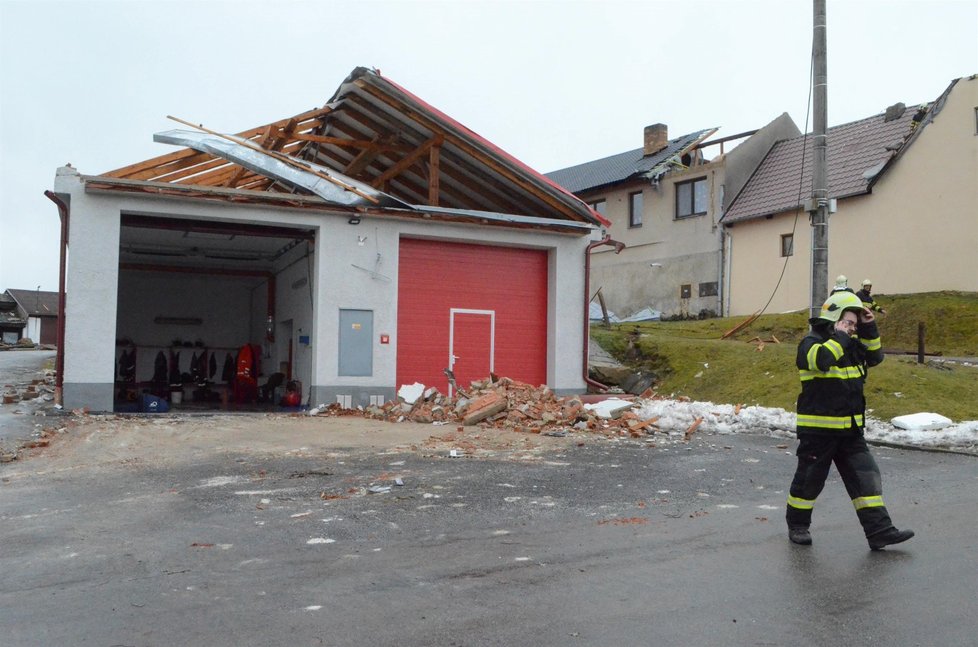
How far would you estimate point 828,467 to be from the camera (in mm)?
6281

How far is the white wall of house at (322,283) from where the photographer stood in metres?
15.0

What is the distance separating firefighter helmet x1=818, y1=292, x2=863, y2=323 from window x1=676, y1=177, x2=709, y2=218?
2702cm

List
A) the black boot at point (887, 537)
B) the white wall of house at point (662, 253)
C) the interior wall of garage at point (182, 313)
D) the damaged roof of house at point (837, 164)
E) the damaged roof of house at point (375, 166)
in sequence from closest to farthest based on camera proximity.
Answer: the black boot at point (887, 537)
the damaged roof of house at point (375, 166)
the interior wall of garage at point (182, 313)
the damaged roof of house at point (837, 164)
the white wall of house at point (662, 253)

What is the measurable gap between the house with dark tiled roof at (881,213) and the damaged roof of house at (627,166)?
3.80m

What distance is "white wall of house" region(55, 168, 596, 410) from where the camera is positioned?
1500 cm

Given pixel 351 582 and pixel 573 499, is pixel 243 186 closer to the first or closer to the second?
pixel 573 499

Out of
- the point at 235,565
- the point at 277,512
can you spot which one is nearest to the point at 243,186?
the point at 277,512

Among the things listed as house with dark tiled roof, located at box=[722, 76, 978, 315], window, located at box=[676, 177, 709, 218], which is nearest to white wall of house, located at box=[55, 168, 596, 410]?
house with dark tiled roof, located at box=[722, 76, 978, 315]

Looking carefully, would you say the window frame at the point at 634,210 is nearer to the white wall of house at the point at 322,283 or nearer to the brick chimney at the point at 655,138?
the brick chimney at the point at 655,138

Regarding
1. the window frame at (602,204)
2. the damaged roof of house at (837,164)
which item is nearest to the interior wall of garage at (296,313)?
the damaged roof of house at (837,164)

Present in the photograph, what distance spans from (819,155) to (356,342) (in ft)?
28.7

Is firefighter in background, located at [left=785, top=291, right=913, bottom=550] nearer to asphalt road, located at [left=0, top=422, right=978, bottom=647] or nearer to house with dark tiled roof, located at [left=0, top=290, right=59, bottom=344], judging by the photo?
asphalt road, located at [left=0, top=422, right=978, bottom=647]

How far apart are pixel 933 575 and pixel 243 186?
17.7 metres

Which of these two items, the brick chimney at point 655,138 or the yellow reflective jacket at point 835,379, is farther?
the brick chimney at point 655,138
